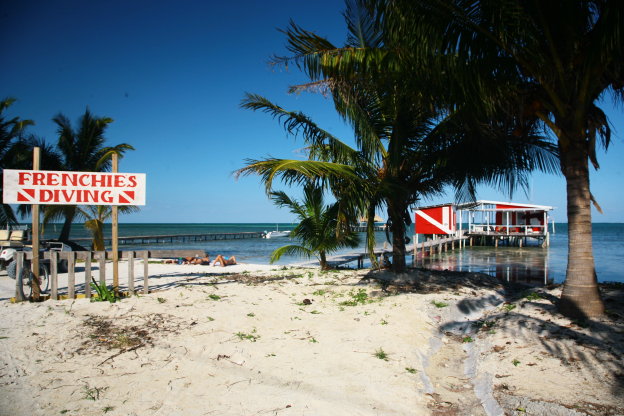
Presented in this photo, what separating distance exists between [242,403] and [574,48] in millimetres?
5661

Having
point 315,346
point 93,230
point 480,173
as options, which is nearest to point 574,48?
point 480,173

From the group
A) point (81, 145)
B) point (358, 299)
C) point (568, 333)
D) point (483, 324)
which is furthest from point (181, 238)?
point (568, 333)

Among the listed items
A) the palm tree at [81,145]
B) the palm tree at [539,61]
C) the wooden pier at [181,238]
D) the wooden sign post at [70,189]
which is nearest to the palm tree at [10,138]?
the palm tree at [81,145]

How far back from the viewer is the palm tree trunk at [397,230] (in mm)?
8305

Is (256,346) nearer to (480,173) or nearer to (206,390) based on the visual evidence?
(206,390)

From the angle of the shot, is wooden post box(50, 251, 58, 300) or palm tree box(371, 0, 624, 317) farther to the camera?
wooden post box(50, 251, 58, 300)

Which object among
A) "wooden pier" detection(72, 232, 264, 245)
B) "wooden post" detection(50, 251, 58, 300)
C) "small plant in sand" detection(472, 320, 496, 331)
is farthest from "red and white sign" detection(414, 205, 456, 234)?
"wooden pier" detection(72, 232, 264, 245)

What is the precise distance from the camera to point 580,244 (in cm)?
489

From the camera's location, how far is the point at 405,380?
3809 mm

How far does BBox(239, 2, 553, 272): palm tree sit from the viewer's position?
22.1 feet

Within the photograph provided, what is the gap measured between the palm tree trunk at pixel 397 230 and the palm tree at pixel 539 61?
11.1 ft

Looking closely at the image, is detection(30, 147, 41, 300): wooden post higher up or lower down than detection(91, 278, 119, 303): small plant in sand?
higher up

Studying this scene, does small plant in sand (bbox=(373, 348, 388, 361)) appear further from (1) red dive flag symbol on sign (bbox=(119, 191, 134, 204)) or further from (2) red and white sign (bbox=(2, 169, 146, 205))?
(1) red dive flag symbol on sign (bbox=(119, 191, 134, 204))

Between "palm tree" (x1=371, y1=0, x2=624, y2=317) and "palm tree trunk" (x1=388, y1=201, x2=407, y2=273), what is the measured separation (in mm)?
3394
